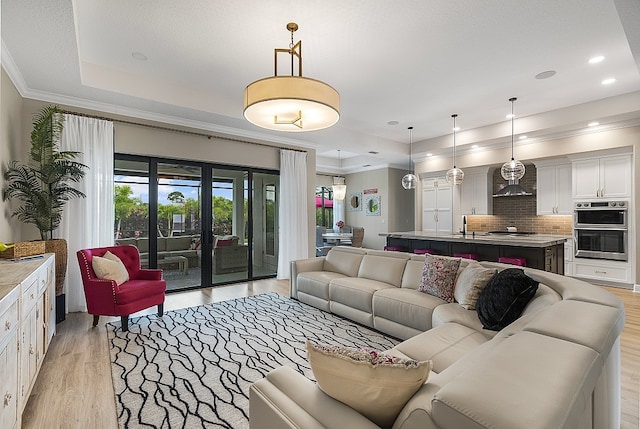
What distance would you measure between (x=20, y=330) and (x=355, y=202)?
913 centimetres

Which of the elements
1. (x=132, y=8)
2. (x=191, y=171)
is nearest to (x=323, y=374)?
(x=132, y=8)

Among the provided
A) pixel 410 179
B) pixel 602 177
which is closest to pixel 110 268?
pixel 410 179

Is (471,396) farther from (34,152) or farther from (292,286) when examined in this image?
(34,152)

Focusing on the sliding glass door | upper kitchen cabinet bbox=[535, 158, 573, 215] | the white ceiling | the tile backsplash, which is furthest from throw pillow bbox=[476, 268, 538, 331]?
the tile backsplash

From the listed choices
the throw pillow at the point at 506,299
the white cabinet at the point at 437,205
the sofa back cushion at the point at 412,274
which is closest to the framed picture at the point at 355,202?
the white cabinet at the point at 437,205

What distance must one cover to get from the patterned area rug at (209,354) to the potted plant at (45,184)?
46.9 inches

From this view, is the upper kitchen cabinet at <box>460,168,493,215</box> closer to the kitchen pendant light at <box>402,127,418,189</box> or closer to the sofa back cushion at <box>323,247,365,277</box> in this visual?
the kitchen pendant light at <box>402,127,418,189</box>

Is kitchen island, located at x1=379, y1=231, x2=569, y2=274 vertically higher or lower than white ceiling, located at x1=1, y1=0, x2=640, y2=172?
lower

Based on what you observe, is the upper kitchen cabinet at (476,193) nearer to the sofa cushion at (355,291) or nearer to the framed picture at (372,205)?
the framed picture at (372,205)

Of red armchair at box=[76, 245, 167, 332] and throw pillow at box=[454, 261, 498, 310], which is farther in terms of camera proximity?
red armchair at box=[76, 245, 167, 332]

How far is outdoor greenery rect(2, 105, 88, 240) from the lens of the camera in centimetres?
349

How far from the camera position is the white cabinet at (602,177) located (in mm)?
5324

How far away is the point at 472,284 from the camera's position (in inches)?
107

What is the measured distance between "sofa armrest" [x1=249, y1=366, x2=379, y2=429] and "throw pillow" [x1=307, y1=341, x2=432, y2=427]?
0.05m
